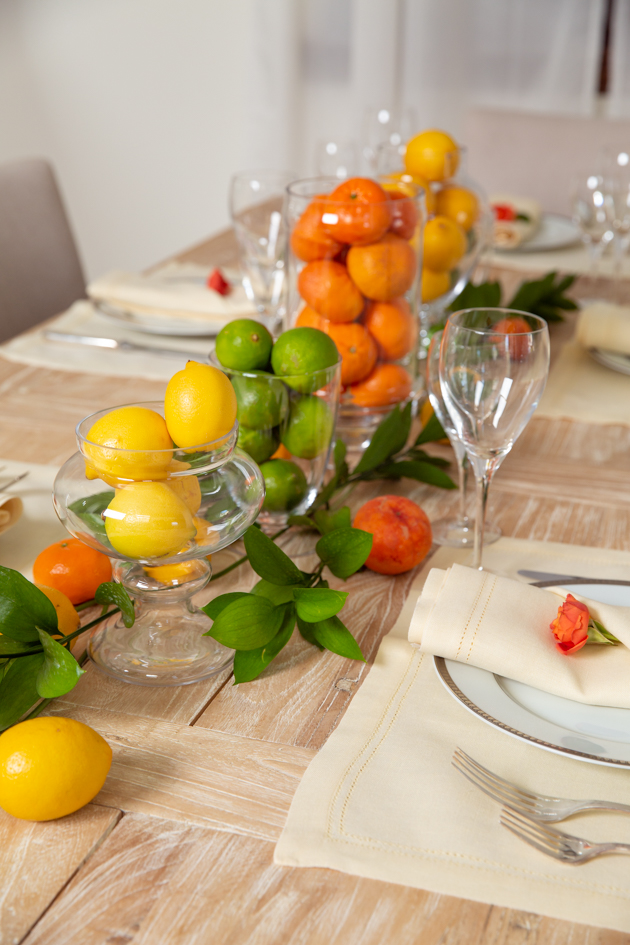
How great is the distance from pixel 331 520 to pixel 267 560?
147 mm

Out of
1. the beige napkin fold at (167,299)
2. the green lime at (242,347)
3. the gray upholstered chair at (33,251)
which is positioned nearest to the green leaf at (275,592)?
the green lime at (242,347)

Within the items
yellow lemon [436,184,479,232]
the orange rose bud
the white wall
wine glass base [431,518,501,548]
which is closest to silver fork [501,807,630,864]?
the orange rose bud

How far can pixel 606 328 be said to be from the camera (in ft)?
3.95

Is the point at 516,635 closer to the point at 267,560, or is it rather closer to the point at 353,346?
the point at 267,560

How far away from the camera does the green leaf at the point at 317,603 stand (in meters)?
0.60

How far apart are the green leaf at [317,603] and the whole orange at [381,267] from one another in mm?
413

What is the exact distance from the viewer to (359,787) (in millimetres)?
512

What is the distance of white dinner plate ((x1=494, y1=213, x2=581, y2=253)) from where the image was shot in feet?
5.76

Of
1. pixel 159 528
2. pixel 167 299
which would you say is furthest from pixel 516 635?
pixel 167 299

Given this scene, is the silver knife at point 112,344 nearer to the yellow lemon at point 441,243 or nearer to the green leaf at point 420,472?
the yellow lemon at point 441,243

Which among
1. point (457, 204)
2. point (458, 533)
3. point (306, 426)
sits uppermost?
point (457, 204)

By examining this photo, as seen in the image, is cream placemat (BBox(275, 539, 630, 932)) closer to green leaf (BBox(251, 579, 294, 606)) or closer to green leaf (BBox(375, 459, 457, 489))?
green leaf (BBox(251, 579, 294, 606))

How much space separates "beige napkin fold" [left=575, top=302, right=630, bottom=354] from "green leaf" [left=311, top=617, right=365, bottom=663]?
752 mm

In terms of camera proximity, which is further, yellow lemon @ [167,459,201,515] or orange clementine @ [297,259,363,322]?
orange clementine @ [297,259,363,322]
